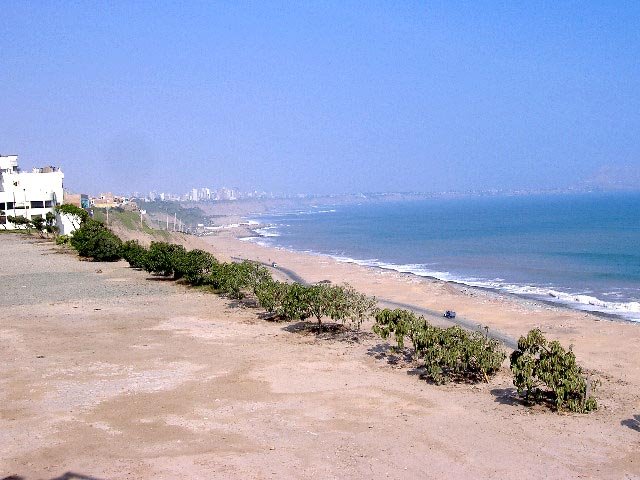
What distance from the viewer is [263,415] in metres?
13.1

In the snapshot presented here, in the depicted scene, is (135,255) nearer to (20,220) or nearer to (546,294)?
(546,294)

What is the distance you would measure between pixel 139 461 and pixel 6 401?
4.97 meters

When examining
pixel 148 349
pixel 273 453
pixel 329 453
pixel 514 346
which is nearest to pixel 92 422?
pixel 273 453

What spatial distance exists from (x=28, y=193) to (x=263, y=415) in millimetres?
60281

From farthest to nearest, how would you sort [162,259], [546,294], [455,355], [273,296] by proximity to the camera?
[546,294]
[162,259]
[273,296]
[455,355]

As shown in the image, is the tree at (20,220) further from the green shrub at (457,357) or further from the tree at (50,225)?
the green shrub at (457,357)

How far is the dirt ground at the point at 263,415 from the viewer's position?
10.6 m

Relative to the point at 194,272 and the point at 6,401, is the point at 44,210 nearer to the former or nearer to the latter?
the point at 194,272

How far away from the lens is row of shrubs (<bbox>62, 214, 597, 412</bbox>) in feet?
45.4

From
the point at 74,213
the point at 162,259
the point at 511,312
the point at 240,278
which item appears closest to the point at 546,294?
the point at 511,312

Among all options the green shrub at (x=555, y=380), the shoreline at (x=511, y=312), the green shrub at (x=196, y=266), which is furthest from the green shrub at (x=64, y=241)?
the green shrub at (x=555, y=380)

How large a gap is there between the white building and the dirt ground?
47902 millimetres

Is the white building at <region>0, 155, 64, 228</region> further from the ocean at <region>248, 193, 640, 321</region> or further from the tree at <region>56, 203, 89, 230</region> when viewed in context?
the ocean at <region>248, 193, 640, 321</region>

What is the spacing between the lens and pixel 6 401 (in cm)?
1355
